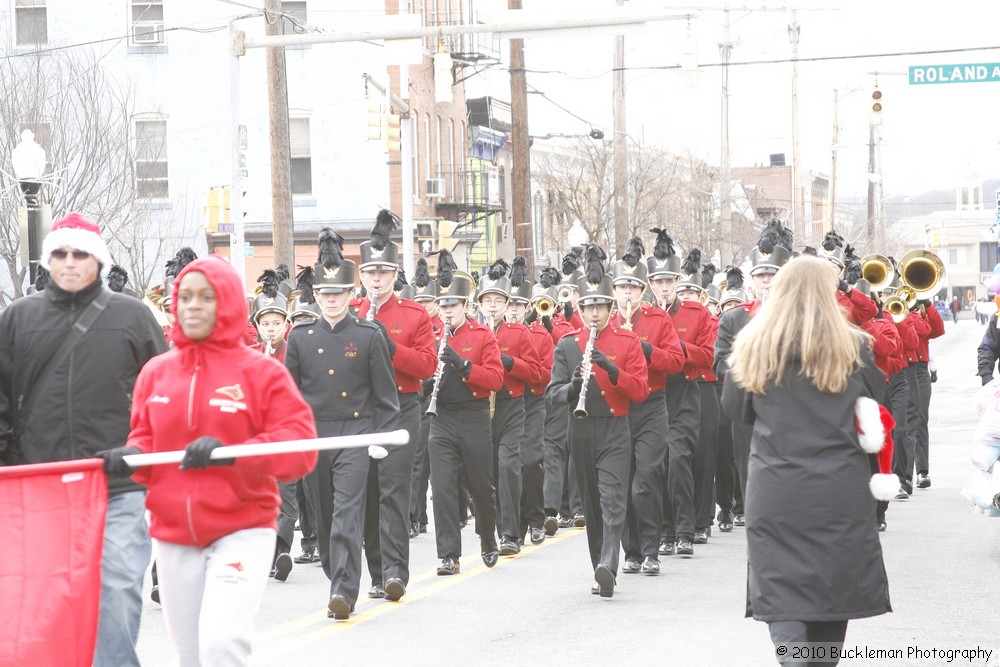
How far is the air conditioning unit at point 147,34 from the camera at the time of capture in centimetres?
3788

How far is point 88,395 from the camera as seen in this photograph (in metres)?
7.11

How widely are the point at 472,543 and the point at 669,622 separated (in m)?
4.77

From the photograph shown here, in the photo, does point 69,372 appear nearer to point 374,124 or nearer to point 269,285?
point 269,285

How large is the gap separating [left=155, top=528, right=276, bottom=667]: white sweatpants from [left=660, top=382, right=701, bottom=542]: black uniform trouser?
25.1ft

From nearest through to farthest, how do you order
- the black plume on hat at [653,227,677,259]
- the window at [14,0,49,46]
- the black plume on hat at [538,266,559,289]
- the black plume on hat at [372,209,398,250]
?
1. the black plume on hat at [372,209,398,250]
2. the black plume on hat at [653,227,677,259]
3. the black plume on hat at [538,266,559,289]
4. the window at [14,0,49,46]

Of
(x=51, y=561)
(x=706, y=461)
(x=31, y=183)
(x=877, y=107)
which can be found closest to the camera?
(x=51, y=561)

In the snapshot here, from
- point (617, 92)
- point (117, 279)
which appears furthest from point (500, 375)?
point (617, 92)

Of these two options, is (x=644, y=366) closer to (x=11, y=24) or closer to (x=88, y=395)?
(x=88, y=395)

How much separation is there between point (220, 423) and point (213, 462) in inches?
11.5

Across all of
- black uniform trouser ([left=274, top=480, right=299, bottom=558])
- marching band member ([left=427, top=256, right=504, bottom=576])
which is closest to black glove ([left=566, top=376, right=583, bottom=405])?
marching band member ([left=427, top=256, right=504, bottom=576])

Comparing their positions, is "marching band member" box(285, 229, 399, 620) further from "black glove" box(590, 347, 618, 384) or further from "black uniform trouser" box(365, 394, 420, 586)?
"black glove" box(590, 347, 618, 384)

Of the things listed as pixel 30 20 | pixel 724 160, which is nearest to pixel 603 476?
pixel 30 20

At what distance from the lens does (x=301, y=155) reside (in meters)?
39.3

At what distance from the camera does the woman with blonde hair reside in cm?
661
